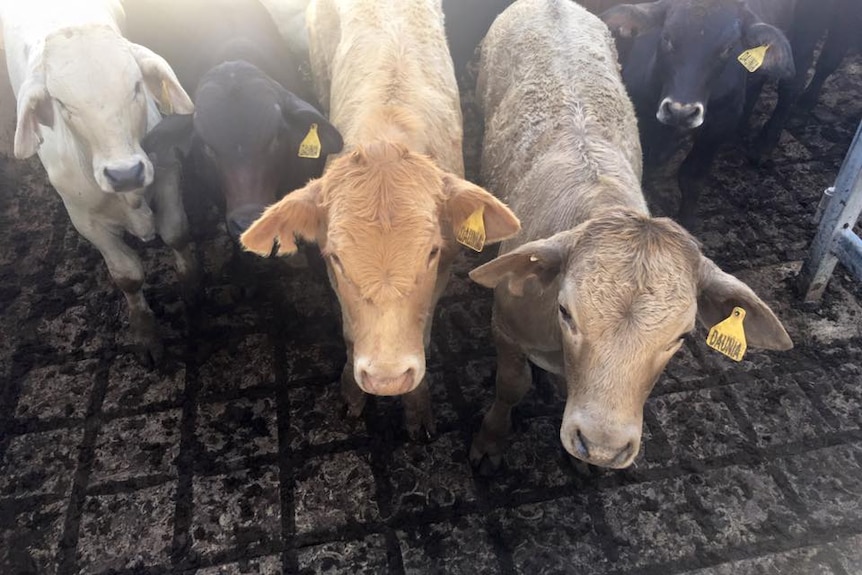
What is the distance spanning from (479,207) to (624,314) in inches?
37.6

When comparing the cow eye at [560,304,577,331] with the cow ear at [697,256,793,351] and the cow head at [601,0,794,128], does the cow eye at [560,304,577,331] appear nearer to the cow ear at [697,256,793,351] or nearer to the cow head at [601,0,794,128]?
the cow ear at [697,256,793,351]

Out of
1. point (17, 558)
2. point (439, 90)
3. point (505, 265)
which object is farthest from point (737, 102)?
point (17, 558)

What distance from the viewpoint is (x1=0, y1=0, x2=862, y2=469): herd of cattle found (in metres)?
2.83

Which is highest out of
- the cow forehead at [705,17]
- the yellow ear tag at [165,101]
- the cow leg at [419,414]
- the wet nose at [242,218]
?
the cow forehead at [705,17]

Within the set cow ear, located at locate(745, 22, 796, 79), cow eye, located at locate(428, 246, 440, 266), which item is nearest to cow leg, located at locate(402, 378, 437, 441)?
cow eye, located at locate(428, 246, 440, 266)

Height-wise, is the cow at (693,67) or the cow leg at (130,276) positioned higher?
the cow at (693,67)

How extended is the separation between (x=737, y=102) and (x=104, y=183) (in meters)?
4.53

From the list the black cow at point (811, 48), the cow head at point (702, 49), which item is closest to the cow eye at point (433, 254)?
the cow head at point (702, 49)

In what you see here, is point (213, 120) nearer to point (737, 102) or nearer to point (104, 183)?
point (104, 183)

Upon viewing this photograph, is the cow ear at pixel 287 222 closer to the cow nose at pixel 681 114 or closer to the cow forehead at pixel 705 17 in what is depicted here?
the cow nose at pixel 681 114

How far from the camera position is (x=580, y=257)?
2863 mm

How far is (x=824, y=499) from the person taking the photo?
397cm

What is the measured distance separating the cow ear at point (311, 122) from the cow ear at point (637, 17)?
2.53 m

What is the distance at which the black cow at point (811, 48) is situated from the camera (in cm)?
613
